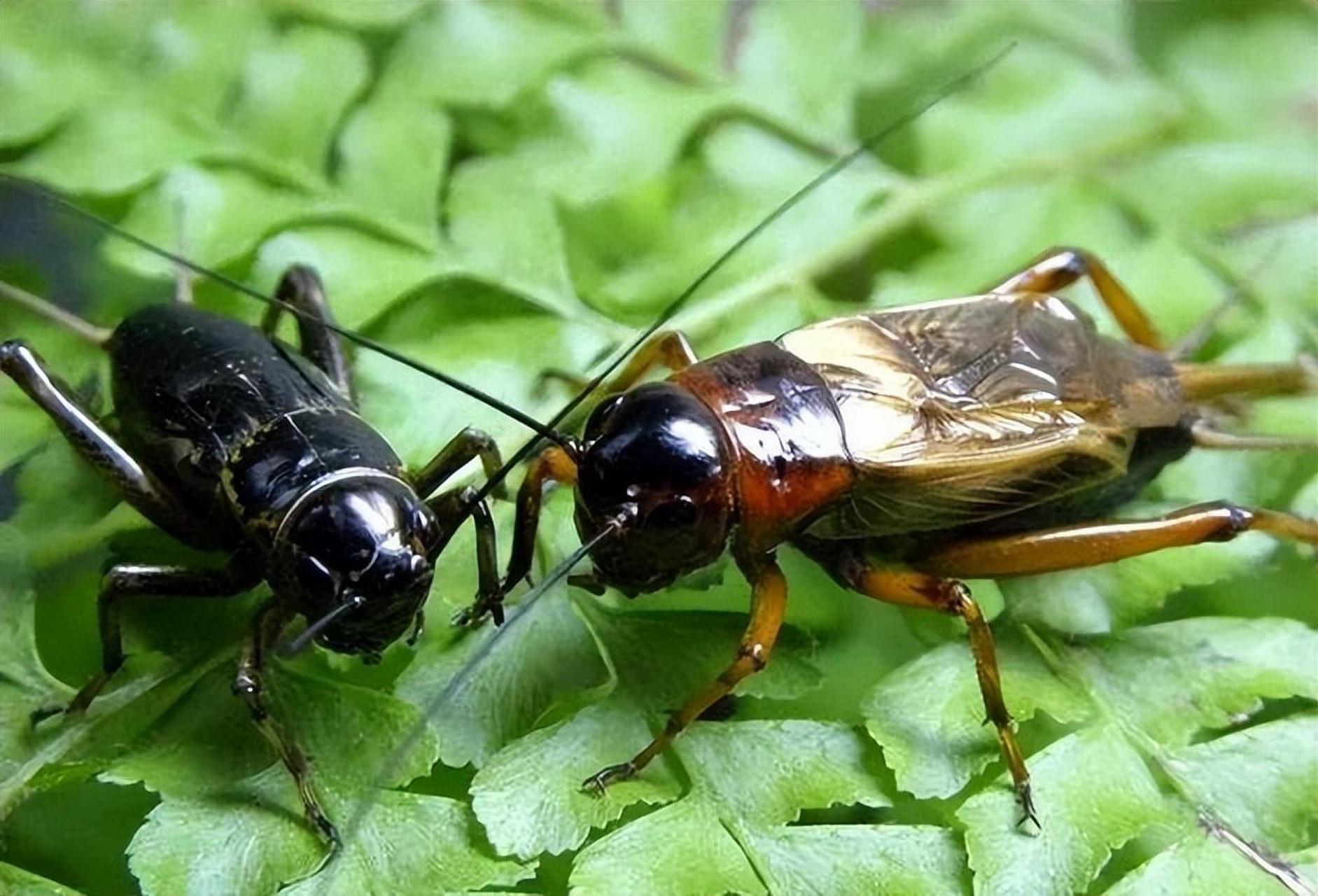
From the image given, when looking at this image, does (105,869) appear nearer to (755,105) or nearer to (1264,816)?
(1264,816)

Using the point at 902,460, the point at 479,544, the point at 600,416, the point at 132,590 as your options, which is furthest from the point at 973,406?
the point at 132,590

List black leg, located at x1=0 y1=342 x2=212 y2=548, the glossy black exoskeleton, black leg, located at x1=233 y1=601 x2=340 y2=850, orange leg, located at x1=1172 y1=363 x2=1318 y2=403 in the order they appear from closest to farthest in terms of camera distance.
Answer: black leg, located at x1=233 y1=601 x2=340 y2=850, the glossy black exoskeleton, black leg, located at x1=0 y1=342 x2=212 y2=548, orange leg, located at x1=1172 y1=363 x2=1318 y2=403

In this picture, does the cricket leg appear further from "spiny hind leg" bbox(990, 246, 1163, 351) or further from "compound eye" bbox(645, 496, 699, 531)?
"spiny hind leg" bbox(990, 246, 1163, 351)

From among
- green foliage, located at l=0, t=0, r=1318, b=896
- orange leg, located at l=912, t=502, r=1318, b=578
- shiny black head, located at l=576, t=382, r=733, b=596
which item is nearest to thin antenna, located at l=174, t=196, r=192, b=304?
green foliage, located at l=0, t=0, r=1318, b=896

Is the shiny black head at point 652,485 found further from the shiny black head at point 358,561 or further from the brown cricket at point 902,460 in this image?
the shiny black head at point 358,561

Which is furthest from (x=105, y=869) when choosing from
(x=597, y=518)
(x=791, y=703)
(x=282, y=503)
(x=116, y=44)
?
(x=116, y=44)

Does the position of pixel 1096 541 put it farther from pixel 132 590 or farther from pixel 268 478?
pixel 132 590

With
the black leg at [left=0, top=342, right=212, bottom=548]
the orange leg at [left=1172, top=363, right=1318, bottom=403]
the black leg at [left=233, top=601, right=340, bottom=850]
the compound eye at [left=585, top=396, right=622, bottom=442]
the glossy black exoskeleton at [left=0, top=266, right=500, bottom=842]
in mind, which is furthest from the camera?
the orange leg at [left=1172, top=363, right=1318, bottom=403]
